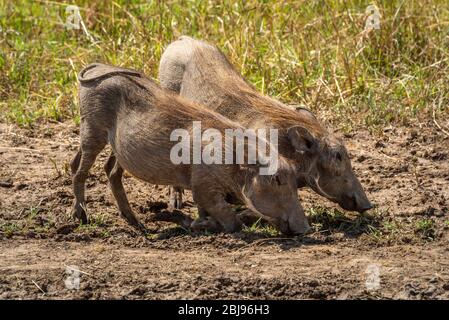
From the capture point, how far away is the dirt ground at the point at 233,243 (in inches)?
219

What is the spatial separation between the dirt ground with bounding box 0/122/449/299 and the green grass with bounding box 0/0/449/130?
568 millimetres

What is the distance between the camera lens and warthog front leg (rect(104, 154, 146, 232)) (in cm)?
677

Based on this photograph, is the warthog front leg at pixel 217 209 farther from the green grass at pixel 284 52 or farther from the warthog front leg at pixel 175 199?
the green grass at pixel 284 52

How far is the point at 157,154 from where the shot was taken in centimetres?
648

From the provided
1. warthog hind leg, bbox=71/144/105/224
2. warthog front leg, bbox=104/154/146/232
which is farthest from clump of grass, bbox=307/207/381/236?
warthog hind leg, bbox=71/144/105/224

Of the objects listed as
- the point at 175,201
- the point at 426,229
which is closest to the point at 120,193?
the point at 175,201

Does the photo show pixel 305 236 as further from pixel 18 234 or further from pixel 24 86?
pixel 24 86

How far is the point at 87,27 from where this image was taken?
9.93m

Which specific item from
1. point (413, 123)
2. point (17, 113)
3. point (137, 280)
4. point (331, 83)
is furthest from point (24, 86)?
point (137, 280)

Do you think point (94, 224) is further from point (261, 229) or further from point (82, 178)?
point (261, 229)

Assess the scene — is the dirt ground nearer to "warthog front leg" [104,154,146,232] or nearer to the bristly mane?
"warthog front leg" [104,154,146,232]

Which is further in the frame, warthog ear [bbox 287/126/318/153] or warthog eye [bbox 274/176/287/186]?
warthog ear [bbox 287/126/318/153]

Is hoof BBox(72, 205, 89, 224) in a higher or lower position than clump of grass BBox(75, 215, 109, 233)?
higher
